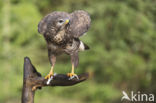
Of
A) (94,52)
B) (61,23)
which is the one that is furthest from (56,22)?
(94,52)

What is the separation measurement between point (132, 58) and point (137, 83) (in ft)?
2.41

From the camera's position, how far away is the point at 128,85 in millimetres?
8602

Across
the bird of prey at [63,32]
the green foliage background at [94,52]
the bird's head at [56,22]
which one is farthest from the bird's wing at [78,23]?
the green foliage background at [94,52]

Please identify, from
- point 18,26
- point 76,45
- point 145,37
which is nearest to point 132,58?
point 145,37

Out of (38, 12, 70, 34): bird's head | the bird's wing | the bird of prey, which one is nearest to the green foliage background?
the bird's wing

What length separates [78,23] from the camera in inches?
115

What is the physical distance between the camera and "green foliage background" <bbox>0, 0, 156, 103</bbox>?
7.33 metres

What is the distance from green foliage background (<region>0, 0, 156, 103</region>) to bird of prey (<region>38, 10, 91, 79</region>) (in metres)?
3.89

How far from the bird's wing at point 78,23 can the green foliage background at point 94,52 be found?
3.78 metres

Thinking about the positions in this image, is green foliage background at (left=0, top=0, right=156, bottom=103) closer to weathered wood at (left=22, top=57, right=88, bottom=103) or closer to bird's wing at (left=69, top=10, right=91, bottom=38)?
bird's wing at (left=69, top=10, right=91, bottom=38)

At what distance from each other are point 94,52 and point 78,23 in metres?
5.50

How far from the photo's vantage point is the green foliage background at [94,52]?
7.33 meters

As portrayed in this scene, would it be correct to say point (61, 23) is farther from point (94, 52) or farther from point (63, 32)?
point (94, 52)

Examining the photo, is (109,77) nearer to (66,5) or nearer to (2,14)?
(66,5)
